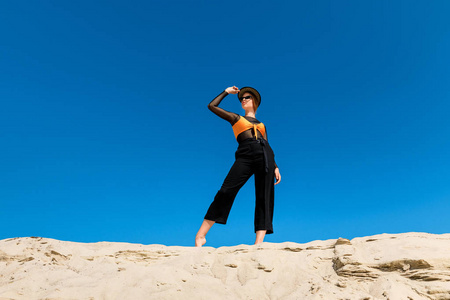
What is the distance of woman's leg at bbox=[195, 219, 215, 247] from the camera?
15.6 ft

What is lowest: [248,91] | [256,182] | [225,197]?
[225,197]

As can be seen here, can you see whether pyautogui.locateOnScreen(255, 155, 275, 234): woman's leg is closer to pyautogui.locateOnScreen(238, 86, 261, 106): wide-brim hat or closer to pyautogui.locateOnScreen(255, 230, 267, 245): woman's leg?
pyautogui.locateOnScreen(255, 230, 267, 245): woman's leg

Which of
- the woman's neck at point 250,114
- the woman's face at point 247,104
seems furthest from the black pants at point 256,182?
the woman's face at point 247,104

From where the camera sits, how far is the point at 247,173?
5152mm

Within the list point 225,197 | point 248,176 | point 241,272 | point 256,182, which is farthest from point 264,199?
point 241,272

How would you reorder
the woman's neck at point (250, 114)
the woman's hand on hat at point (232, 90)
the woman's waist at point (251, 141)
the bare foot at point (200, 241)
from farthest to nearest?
the woman's neck at point (250, 114) < the woman's hand on hat at point (232, 90) < the woman's waist at point (251, 141) < the bare foot at point (200, 241)

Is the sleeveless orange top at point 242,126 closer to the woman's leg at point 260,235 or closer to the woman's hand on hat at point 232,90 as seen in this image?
the woman's hand on hat at point 232,90

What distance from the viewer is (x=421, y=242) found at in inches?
136

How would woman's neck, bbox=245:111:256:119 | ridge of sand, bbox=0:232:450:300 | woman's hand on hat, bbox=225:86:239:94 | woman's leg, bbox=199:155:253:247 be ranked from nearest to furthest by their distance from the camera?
ridge of sand, bbox=0:232:450:300 → woman's leg, bbox=199:155:253:247 → woman's hand on hat, bbox=225:86:239:94 → woman's neck, bbox=245:111:256:119

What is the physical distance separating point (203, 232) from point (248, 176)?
3.71 feet

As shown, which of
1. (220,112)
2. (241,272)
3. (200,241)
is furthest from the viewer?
(220,112)

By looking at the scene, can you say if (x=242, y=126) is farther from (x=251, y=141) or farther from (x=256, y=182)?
(x=256, y=182)

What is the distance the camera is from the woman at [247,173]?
4.92m

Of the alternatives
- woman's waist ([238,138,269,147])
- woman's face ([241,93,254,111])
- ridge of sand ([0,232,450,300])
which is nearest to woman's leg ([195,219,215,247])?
ridge of sand ([0,232,450,300])
